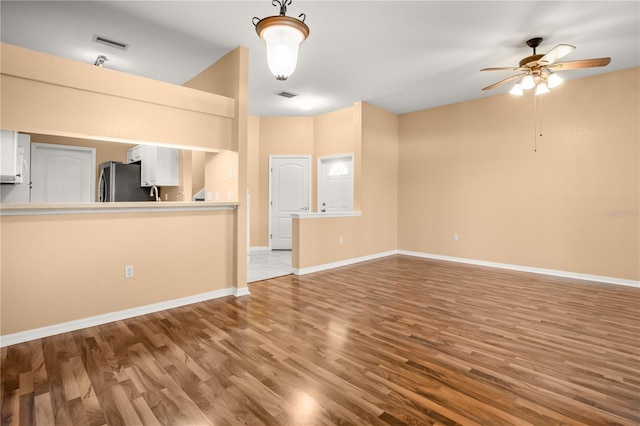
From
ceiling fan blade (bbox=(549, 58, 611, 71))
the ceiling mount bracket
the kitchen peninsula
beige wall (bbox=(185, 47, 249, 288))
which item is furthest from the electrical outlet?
the ceiling mount bracket

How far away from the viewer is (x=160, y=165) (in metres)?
5.15

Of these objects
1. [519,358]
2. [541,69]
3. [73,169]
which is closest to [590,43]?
[541,69]

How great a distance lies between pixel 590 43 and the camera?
3.72m

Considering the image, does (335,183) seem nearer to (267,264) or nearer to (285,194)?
(285,194)

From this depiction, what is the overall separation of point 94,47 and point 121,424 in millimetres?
4144

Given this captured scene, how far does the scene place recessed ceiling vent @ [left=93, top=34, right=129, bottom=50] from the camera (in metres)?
3.62

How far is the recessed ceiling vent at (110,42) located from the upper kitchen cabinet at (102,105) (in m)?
0.85

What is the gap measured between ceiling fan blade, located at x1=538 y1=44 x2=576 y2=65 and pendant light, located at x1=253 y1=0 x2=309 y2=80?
8.59ft

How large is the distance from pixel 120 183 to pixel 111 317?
345 cm

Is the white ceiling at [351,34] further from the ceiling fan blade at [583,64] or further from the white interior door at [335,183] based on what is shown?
the white interior door at [335,183]

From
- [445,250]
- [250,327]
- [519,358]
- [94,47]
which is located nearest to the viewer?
[519,358]

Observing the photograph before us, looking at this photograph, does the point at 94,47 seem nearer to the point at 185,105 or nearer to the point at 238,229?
the point at 185,105

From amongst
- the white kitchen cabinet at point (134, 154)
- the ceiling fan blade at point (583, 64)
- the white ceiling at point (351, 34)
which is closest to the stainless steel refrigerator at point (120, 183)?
the white kitchen cabinet at point (134, 154)

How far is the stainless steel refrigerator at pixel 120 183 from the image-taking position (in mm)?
5594
